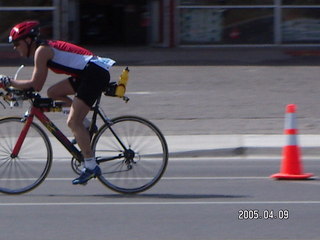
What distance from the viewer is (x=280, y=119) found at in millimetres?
14555

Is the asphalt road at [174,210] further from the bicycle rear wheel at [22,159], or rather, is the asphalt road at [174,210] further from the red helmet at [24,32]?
the red helmet at [24,32]

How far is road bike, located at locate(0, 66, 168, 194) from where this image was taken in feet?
27.9

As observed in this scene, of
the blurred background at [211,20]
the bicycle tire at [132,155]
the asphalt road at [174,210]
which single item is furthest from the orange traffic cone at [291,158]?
the blurred background at [211,20]

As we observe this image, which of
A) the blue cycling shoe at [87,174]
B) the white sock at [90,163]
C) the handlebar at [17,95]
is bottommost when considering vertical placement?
the blue cycling shoe at [87,174]

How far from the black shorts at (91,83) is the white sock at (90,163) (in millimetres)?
548

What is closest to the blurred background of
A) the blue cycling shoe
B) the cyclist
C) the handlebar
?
the handlebar

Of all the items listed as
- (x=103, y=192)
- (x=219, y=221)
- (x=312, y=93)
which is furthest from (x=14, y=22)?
(x=219, y=221)

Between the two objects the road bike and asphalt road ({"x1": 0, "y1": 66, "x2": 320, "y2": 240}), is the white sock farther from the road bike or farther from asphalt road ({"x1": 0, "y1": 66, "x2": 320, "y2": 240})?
asphalt road ({"x1": 0, "y1": 66, "x2": 320, "y2": 240})

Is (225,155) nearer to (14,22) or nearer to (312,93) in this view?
(312,93)

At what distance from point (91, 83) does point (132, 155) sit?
2.97ft

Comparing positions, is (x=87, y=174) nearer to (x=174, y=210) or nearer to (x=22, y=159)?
(x=22, y=159)

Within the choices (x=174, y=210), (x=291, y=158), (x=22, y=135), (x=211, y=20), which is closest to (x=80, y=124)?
(x=22, y=135)

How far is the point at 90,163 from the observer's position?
836 cm
